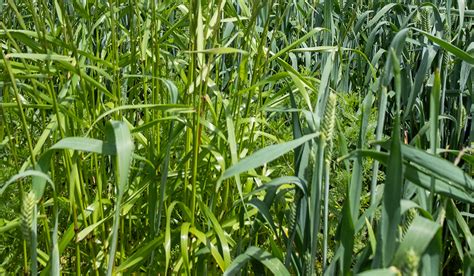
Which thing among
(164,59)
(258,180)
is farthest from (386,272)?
(164,59)

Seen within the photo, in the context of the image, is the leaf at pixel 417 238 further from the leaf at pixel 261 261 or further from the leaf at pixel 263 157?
the leaf at pixel 261 261

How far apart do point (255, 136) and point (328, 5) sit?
35 centimetres

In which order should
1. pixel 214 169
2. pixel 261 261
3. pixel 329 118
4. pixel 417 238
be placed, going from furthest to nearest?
pixel 214 169 → pixel 261 261 → pixel 329 118 → pixel 417 238

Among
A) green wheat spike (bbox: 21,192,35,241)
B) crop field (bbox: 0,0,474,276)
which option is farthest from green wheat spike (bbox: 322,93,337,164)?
green wheat spike (bbox: 21,192,35,241)

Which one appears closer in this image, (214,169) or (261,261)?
(261,261)

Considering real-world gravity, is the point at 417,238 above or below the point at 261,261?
above

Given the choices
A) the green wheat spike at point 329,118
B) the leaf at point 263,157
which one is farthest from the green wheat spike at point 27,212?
the green wheat spike at point 329,118

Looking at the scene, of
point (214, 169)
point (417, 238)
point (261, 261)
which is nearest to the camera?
point (417, 238)

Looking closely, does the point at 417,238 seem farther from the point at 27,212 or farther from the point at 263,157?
the point at 27,212

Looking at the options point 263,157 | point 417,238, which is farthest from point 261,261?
point 417,238

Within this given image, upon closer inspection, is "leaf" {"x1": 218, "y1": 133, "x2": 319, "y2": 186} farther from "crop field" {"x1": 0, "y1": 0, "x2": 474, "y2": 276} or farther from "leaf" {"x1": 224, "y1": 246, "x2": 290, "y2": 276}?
"leaf" {"x1": 224, "y1": 246, "x2": 290, "y2": 276}

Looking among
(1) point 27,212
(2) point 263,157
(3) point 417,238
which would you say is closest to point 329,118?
(2) point 263,157

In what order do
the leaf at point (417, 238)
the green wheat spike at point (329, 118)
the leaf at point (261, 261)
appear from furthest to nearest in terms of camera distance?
the leaf at point (261, 261), the green wheat spike at point (329, 118), the leaf at point (417, 238)

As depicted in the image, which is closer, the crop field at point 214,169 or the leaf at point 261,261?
the crop field at point 214,169
